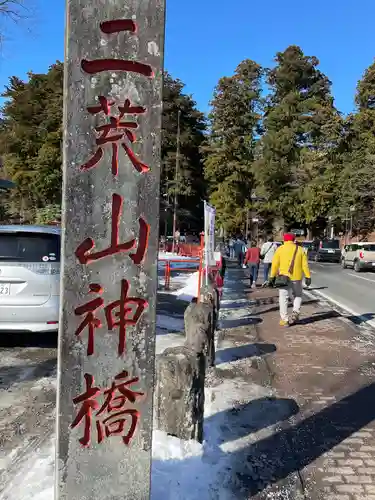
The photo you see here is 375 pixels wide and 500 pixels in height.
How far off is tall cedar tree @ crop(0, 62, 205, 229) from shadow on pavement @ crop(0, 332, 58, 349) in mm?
34133

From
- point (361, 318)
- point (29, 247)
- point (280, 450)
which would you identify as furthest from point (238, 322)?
point (280, 450)

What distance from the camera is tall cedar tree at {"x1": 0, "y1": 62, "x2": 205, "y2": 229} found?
136 ft

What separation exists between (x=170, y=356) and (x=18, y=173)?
142ft

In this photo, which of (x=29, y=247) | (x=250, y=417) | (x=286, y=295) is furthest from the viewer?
(x=286, y=295)

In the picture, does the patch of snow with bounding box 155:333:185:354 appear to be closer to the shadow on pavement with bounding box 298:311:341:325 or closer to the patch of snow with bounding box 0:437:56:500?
the shadow on pavement with bounding box 298:311:341:325

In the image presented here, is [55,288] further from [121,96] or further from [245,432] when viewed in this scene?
[121,96]

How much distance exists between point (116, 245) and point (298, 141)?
151 ft

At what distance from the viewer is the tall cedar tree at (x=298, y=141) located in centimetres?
4284

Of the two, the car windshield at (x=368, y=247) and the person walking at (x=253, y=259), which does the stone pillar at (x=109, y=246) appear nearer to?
the person walking at (x=253, y=259)

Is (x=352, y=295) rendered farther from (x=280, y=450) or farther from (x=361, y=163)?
(x=361, y=163)

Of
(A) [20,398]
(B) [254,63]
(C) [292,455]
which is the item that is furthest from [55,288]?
(B) [254,63]

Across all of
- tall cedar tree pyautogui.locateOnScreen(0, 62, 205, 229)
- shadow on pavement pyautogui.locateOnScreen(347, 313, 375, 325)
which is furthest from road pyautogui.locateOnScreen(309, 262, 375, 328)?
tall cedar tree pyautogui.locateOnScreen(0, 62, 205, 229)

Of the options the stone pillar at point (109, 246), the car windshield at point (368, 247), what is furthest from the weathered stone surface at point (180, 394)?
the car windshield at point (368, 247)

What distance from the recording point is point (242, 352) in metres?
7.01
